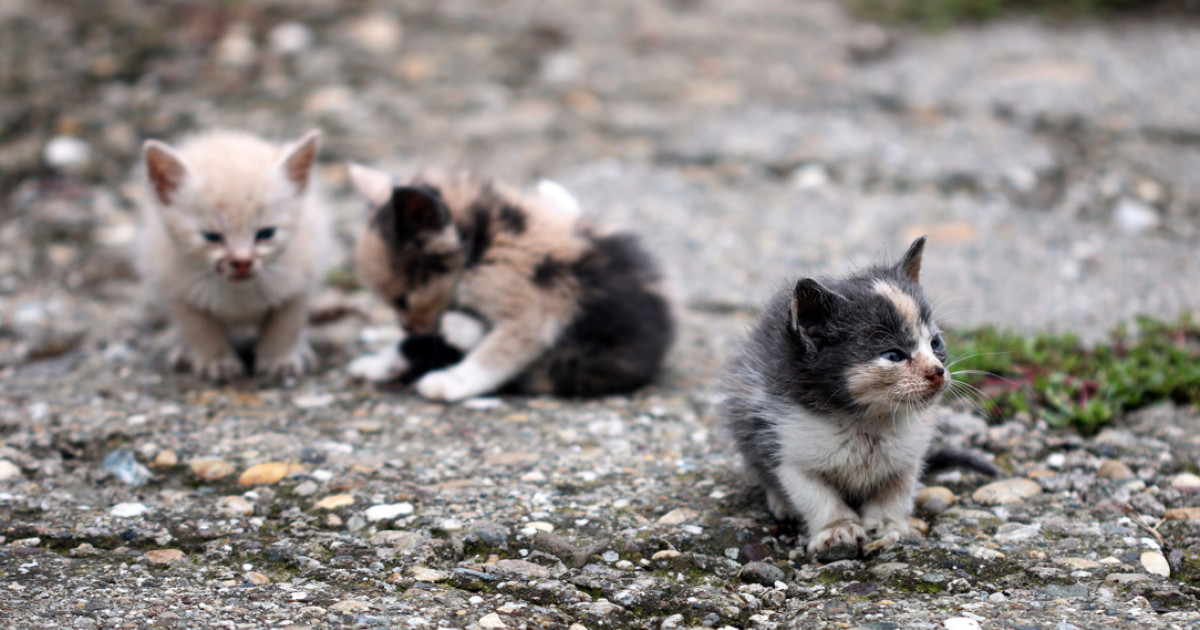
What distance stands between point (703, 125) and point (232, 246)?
4.57 meters

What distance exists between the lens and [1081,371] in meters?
5.10

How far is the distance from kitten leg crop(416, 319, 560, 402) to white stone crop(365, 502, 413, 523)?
3.77 ft

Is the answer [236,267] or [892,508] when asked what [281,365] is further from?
[892,508]

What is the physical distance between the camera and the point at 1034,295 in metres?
6.12

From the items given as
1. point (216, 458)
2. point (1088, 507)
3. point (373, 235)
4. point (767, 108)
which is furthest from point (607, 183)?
point (1088, 507)

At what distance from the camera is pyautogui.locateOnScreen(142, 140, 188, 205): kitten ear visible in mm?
4879

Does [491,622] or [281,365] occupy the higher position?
[281,365]

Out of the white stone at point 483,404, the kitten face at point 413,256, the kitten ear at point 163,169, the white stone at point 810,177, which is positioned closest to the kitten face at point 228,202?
the kitten ear at point 163,169

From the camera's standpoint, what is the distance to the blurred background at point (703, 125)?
6.43m

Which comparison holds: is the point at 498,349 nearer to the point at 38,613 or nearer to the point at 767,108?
the point at 38,613

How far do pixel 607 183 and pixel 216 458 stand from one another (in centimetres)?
408

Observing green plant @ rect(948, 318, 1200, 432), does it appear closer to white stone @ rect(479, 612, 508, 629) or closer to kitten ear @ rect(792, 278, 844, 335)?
kitten ear @ rect(792, 278, 844, 335)

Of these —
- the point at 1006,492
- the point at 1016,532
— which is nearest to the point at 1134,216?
the point at 1006,492

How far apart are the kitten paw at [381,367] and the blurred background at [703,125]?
89 cm
